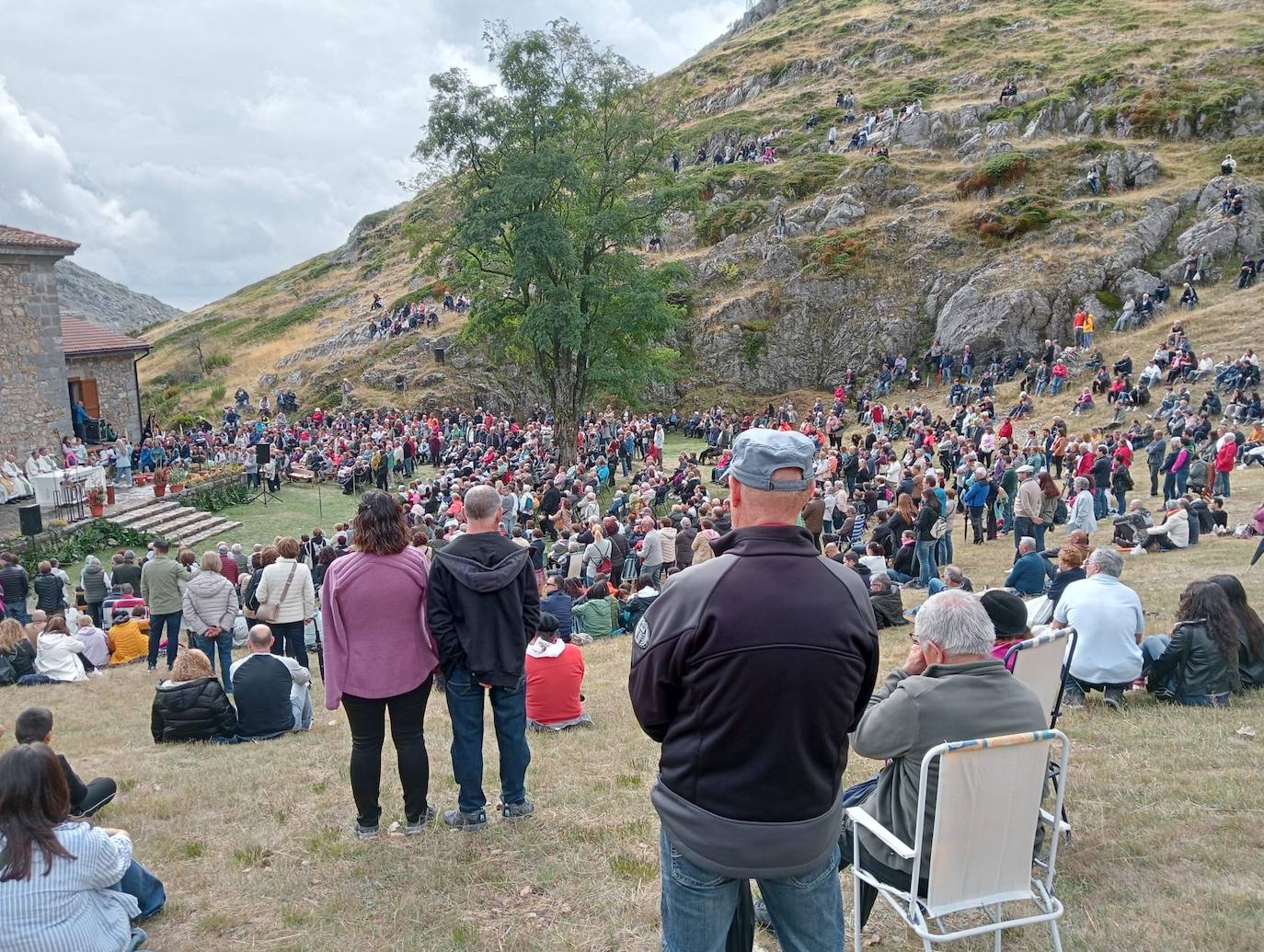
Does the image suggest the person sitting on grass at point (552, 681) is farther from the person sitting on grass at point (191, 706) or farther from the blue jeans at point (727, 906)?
the blue jeans at point (727, 906)

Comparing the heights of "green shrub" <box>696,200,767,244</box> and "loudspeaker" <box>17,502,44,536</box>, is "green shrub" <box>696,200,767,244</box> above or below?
above

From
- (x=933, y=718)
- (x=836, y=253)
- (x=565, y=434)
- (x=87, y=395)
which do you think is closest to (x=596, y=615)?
(x=933, y=718)

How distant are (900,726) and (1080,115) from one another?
4644 cm

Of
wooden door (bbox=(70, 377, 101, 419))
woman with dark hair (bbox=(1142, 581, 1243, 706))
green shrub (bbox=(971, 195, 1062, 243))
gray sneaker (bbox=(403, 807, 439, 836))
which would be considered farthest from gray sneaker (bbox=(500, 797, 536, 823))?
green shrub (bbox=(971, 195, 1062, 243))

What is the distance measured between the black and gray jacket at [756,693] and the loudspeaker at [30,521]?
20617 millimetres

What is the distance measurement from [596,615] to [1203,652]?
731 centimetres

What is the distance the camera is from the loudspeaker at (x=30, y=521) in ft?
59.3

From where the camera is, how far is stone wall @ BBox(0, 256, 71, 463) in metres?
22.1

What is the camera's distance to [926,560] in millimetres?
12258

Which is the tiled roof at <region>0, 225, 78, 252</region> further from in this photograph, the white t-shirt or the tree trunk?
the white t-shirt

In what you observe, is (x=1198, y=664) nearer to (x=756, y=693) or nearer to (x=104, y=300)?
(x=756, y=693)

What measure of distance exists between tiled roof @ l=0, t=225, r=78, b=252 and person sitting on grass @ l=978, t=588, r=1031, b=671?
84.6ft

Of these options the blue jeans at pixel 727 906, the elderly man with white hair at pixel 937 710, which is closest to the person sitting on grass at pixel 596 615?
the elderly man with white hair at pixel 937 710

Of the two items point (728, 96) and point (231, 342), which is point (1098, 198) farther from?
point (231, 342)
